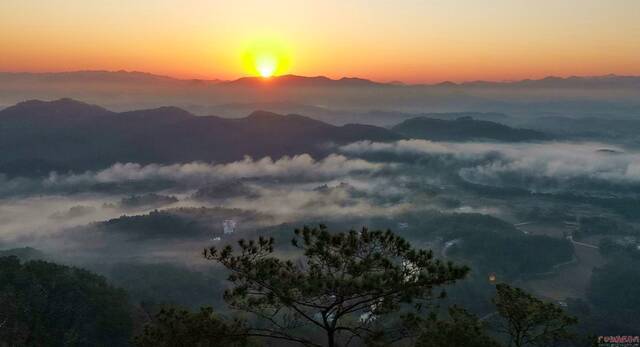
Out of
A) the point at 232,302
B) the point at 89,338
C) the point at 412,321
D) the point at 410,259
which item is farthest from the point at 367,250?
the point at 89,338

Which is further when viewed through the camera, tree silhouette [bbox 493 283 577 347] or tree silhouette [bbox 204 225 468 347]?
tree silhouette [bbox 493 283 577 347]

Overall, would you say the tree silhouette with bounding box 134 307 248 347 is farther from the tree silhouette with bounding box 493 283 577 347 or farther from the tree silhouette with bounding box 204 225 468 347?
the tree silhouette with bounding box 493 283 577 347

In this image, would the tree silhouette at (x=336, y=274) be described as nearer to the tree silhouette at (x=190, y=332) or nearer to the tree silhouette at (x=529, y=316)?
the tree silhouette at (x=190, y=332)

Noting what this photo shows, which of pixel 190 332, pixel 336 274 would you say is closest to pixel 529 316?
pixel 336 274

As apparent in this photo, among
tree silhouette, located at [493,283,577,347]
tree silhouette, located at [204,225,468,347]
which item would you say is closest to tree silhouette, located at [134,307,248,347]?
tree silhouette, located at [204,225,468,347]

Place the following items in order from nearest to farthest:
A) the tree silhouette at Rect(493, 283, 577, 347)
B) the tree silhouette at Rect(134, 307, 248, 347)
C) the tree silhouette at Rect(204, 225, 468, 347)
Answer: the tree silhouette at Rect(204, 225, 468, 347) → the tree silhouette at Rect(134, 307, 248, 347) → the tree silhouette at Rect(493, 283, 577, 347)

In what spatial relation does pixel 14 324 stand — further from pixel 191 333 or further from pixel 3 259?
pixel 191 333

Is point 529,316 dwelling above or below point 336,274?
below

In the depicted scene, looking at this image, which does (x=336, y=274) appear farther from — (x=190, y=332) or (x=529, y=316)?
(x=529, y=316)

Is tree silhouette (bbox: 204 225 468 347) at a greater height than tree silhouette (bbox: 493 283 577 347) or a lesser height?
greater
